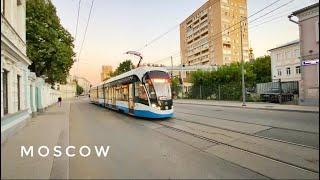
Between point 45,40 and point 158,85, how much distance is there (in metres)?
21.6

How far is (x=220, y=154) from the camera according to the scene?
8.58 m

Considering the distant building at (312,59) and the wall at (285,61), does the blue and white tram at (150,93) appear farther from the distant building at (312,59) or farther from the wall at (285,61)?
the wall at (285,61)

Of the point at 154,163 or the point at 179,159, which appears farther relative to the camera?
the point at 179,159

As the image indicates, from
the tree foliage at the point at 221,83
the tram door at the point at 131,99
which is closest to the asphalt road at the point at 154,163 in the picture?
the tram door at the point at 131,99

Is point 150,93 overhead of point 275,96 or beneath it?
overhead

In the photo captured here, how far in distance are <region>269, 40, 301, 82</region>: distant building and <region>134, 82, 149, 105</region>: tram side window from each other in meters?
42.9

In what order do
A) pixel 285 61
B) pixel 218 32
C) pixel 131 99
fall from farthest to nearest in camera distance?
pixel 218 32, pixel 285 61, pixel 131 99

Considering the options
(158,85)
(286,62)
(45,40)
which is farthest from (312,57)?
(286,62)

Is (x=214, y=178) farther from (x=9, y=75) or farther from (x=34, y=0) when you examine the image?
(x=34, y=0)

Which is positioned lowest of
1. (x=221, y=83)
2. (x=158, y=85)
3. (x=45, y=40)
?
(x=158, y=85)

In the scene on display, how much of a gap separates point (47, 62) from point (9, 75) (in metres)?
22.9

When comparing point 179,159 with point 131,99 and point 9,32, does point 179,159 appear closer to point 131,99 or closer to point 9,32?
point 9,32

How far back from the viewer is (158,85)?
57.2ft

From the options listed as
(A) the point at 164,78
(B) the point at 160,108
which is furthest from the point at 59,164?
(A) the point at 164,78
